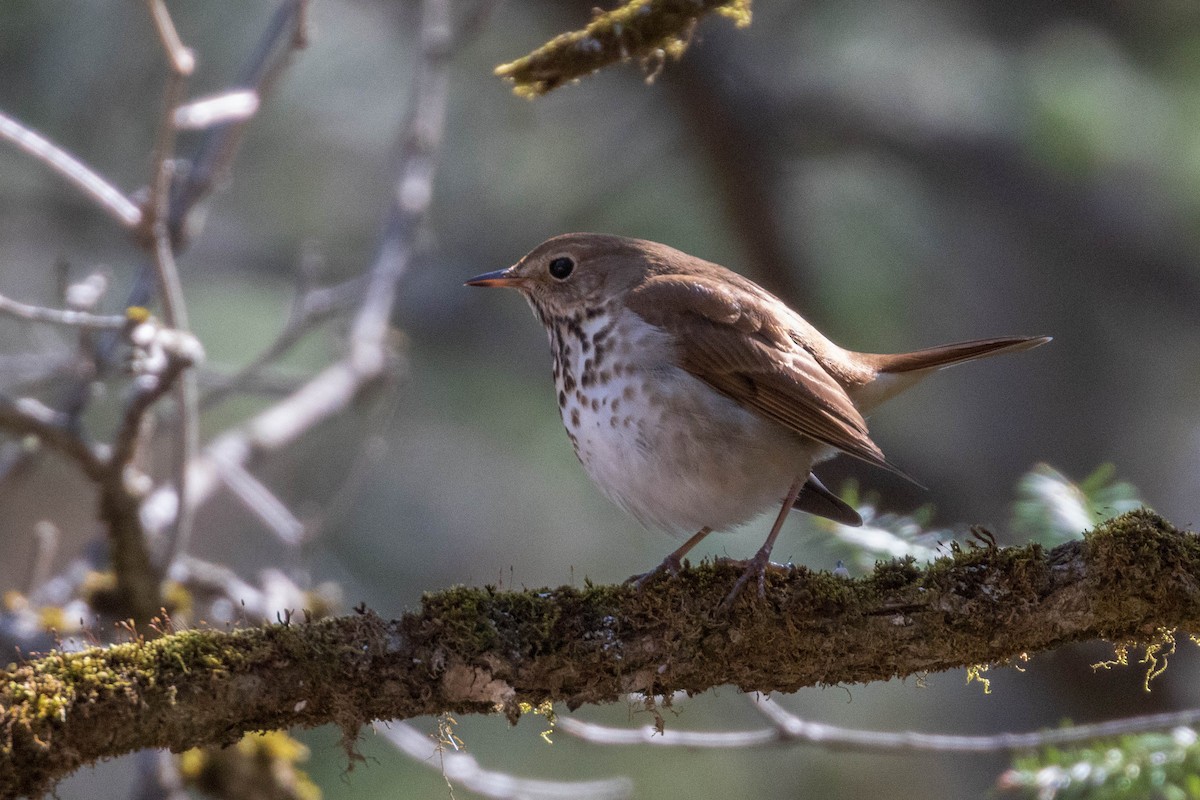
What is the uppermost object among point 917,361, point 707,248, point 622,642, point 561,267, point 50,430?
point 707,248

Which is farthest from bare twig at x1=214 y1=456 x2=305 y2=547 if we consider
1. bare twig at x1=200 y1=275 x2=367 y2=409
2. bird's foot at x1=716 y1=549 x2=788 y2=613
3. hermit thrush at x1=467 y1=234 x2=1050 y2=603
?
bird's foot at x1=716 y1=549 x2=788 y2=613

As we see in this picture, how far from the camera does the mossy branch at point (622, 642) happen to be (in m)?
2.21

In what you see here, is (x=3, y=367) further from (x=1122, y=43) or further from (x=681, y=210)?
(x=1122, y=43)

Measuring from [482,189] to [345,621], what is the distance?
18.7 ft

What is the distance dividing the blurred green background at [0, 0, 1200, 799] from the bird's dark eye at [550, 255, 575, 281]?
6.57 ft

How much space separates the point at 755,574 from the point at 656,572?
278 millimetres

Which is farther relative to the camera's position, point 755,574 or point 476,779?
point 476,779

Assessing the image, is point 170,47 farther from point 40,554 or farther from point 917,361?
point 917,361

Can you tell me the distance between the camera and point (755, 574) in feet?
8.61

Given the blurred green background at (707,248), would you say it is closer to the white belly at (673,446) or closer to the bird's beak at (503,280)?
the bird's beak at (503,280)

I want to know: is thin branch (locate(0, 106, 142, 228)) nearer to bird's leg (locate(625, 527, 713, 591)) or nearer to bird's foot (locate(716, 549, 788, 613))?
bird's leg (locate(625, 527, 713, 591))

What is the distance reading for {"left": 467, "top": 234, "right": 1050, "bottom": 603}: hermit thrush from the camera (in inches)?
119

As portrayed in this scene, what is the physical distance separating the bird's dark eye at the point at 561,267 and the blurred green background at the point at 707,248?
200cm

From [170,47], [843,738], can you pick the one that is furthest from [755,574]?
[170,47]
